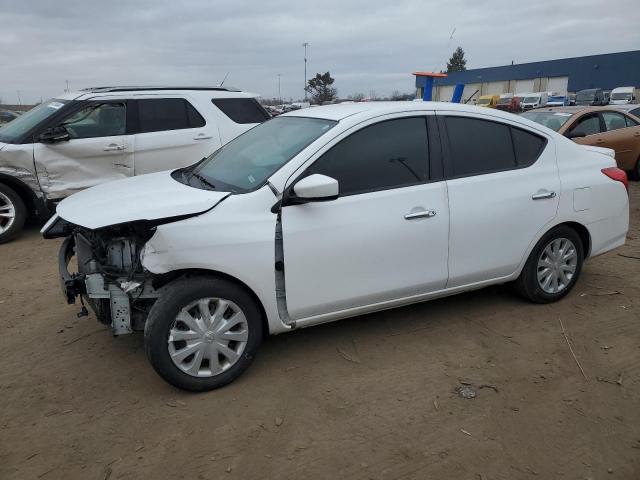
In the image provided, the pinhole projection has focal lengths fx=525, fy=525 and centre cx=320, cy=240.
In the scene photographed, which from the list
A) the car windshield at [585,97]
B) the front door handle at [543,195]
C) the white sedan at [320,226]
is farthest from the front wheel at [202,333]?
the car windshield at [585,97]

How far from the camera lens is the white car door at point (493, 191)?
12.6 feet

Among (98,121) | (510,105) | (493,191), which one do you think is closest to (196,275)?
(493,191)

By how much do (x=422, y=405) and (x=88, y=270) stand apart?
2.27 metres

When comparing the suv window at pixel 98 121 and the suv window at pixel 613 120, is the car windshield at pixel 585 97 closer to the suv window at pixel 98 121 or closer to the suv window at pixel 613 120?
the suv window at pixel 613 120

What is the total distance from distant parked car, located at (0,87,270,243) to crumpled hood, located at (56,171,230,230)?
10.6 ft

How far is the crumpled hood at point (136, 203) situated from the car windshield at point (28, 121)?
3.57 meters

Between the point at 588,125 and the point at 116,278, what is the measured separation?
8.87m

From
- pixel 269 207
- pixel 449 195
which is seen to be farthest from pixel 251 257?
pixel 449 195

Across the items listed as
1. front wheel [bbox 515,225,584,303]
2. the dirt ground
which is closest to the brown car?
front wheel [bbox 515,225,584,303]

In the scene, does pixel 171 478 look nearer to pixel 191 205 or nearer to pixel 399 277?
pixel 191 205

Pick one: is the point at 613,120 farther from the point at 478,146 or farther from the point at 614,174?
the point at 478,146

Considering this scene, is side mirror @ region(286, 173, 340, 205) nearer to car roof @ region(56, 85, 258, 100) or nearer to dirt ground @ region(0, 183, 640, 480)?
dirt ground @ region(0, 183, 640, 480)

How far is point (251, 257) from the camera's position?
3197 millimetres

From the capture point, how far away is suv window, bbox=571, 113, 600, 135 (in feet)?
30.1
